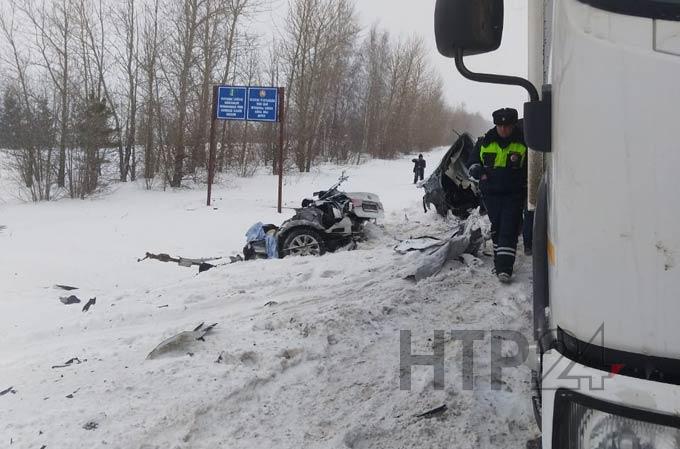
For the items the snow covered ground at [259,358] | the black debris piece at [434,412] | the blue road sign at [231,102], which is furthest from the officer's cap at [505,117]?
the blue road sign at [231,102]

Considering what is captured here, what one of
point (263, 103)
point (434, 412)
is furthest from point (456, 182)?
point (263, 103)

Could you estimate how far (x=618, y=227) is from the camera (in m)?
1.26

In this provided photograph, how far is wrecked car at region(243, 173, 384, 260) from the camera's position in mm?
7625

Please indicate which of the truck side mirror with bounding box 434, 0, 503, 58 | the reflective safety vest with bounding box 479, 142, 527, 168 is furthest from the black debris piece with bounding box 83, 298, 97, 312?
the truck side mirror with bounding box 434, 0, 503, 58

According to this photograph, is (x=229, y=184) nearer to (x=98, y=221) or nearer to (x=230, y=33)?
(x=230, y=33)

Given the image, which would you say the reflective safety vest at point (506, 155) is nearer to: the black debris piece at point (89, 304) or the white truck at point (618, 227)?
the white truck at point (618, 227)

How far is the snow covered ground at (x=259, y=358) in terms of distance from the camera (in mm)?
2846

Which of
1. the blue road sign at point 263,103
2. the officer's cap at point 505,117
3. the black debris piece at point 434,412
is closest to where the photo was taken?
the black debris piece at point 434,412

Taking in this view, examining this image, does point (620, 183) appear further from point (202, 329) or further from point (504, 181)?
point (504, 181)

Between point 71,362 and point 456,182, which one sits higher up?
A: point 456,182

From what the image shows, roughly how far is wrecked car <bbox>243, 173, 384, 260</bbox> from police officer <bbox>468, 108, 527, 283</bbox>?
3.04 meters

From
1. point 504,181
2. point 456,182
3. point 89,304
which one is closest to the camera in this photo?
point 504,181

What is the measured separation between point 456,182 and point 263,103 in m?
6.82

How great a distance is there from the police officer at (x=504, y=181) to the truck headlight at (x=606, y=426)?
380cm
